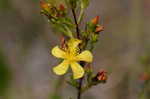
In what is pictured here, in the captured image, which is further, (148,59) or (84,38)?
(148,59)

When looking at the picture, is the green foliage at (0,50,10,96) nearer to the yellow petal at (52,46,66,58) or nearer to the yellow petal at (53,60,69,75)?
the yellow petal at (52,46,66,58)

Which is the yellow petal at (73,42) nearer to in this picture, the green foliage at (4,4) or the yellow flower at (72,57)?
the yellow flower at (72,57)

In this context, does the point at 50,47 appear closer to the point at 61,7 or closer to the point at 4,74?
the point at 4,74

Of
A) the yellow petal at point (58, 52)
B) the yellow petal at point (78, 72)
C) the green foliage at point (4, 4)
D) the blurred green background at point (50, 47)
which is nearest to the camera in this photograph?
the yellow petal at point (78, 72)

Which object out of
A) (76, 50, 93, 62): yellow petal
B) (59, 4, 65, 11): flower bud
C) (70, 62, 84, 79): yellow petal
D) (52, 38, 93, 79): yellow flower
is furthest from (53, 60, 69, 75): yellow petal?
(59, 4, 65, 11): flower bud

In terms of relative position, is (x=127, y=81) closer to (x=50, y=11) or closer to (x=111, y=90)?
(x=111, y=90)

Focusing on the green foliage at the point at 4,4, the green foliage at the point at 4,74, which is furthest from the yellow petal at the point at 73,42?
the green foliage at the point at 4,4

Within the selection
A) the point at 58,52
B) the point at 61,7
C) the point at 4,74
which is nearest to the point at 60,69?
the point at 58,52

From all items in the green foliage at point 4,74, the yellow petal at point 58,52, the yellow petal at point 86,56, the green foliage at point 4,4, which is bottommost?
the green foliage at point 4,74

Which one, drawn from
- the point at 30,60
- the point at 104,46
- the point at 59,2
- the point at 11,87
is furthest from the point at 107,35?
the point at 59,2
